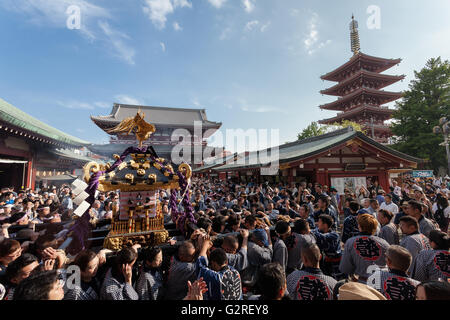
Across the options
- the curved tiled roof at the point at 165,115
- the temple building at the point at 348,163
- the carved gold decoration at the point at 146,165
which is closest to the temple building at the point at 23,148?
the carved gold decoration at the point at 146,165

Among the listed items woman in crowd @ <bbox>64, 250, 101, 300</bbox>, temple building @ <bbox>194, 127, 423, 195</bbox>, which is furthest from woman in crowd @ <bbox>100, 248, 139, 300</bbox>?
temple building @ <bbox>194, 127, 423, 195</bbox>

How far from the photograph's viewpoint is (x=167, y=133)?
27781 millimetres

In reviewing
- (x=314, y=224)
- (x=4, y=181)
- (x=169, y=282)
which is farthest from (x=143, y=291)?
(x=4, y=181)

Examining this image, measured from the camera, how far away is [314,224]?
4824mm

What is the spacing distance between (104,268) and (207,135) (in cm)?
2911

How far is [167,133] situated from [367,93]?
27649 millimetres

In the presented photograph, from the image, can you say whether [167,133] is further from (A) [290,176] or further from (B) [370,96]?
(B) [370,96]

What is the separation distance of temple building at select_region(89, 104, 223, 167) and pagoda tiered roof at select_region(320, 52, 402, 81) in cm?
1971

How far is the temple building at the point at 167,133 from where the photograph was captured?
78.0 ft

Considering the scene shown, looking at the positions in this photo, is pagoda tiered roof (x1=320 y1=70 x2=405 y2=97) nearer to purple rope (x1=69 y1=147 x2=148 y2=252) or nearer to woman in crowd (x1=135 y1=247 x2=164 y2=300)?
purple rope (x1=69 y1=147 x2=148 y2=252)

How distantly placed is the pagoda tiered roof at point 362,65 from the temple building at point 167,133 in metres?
19.7

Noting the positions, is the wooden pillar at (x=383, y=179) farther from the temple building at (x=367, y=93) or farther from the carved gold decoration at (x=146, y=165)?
the temple building at (x=367, y=93)

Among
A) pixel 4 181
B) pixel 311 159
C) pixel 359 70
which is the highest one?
pixel 359 70
